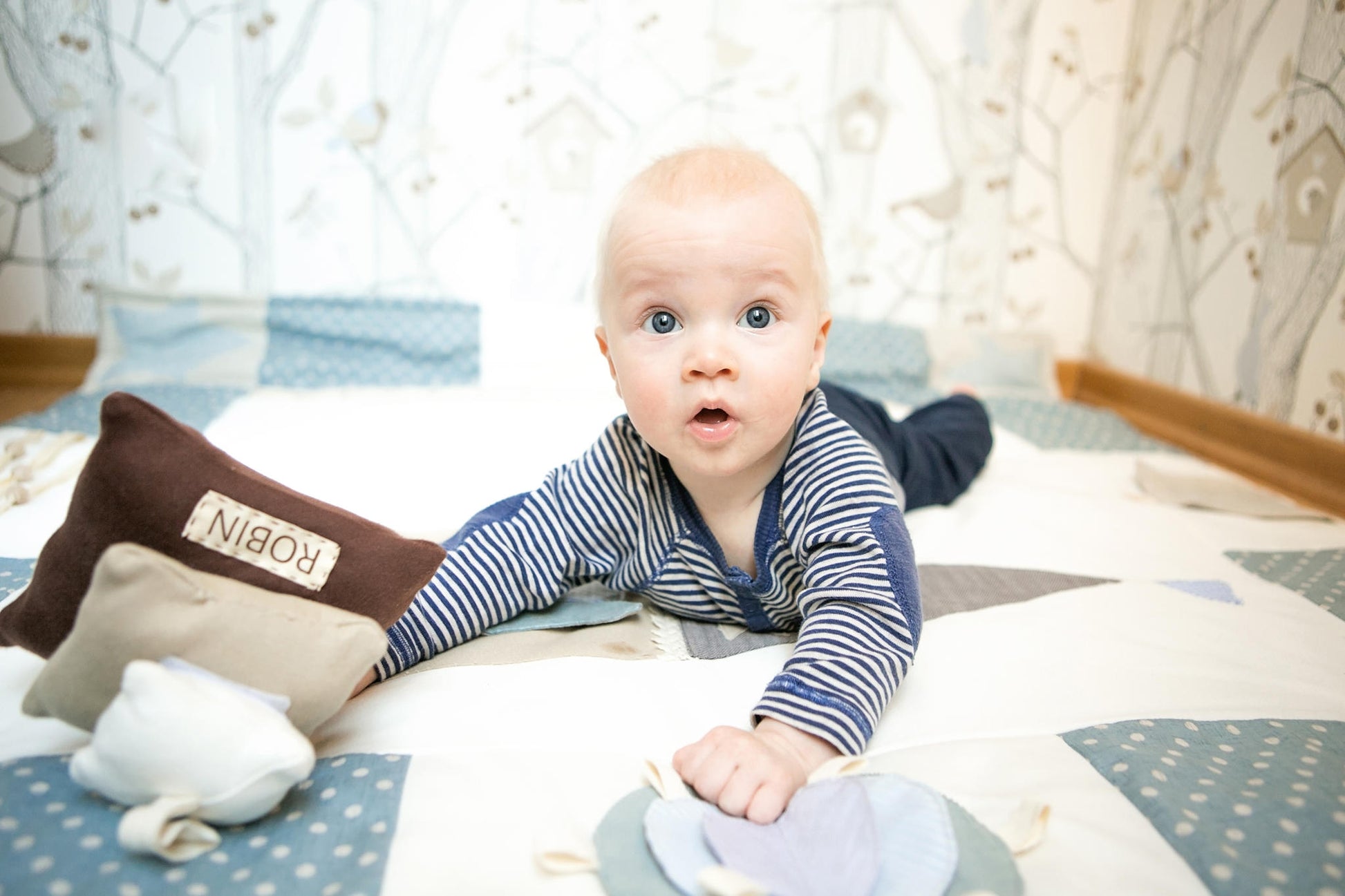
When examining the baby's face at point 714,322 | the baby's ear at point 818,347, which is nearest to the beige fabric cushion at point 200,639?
the baby's face at point 714,322

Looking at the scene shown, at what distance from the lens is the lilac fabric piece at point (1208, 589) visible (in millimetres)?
882

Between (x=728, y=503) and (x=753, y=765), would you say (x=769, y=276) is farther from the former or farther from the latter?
(x=753, y=765)

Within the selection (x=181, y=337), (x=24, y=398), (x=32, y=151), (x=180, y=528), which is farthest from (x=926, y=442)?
(x=32, y=151)

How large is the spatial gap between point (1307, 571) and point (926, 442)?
1.42 ft

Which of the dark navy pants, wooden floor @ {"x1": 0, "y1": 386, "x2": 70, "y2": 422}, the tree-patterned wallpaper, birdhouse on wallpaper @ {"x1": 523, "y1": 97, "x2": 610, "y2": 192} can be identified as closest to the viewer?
the dark navy pants

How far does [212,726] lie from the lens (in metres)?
0.46

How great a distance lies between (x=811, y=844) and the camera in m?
0.48

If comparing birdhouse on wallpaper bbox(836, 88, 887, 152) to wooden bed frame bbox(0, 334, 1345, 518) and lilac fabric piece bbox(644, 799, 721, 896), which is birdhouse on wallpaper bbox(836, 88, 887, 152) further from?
lilac fabric piece bbox(644, 799, 721, 896)

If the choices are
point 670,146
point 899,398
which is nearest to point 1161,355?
point 899,398

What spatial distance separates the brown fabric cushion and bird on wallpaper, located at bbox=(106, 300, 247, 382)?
3.99 ft

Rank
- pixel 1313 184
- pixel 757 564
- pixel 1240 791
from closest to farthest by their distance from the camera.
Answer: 1. pixel 1240 791
2. pixel 757 564
3. pixel 1313 184

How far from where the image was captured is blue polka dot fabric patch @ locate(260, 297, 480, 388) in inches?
66.3

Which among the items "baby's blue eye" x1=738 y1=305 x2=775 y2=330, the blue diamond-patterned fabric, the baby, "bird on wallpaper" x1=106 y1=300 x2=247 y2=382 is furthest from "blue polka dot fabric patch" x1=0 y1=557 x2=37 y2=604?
the blue diamond-patterned fabric

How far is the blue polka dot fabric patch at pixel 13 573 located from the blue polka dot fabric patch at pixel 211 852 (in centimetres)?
30
